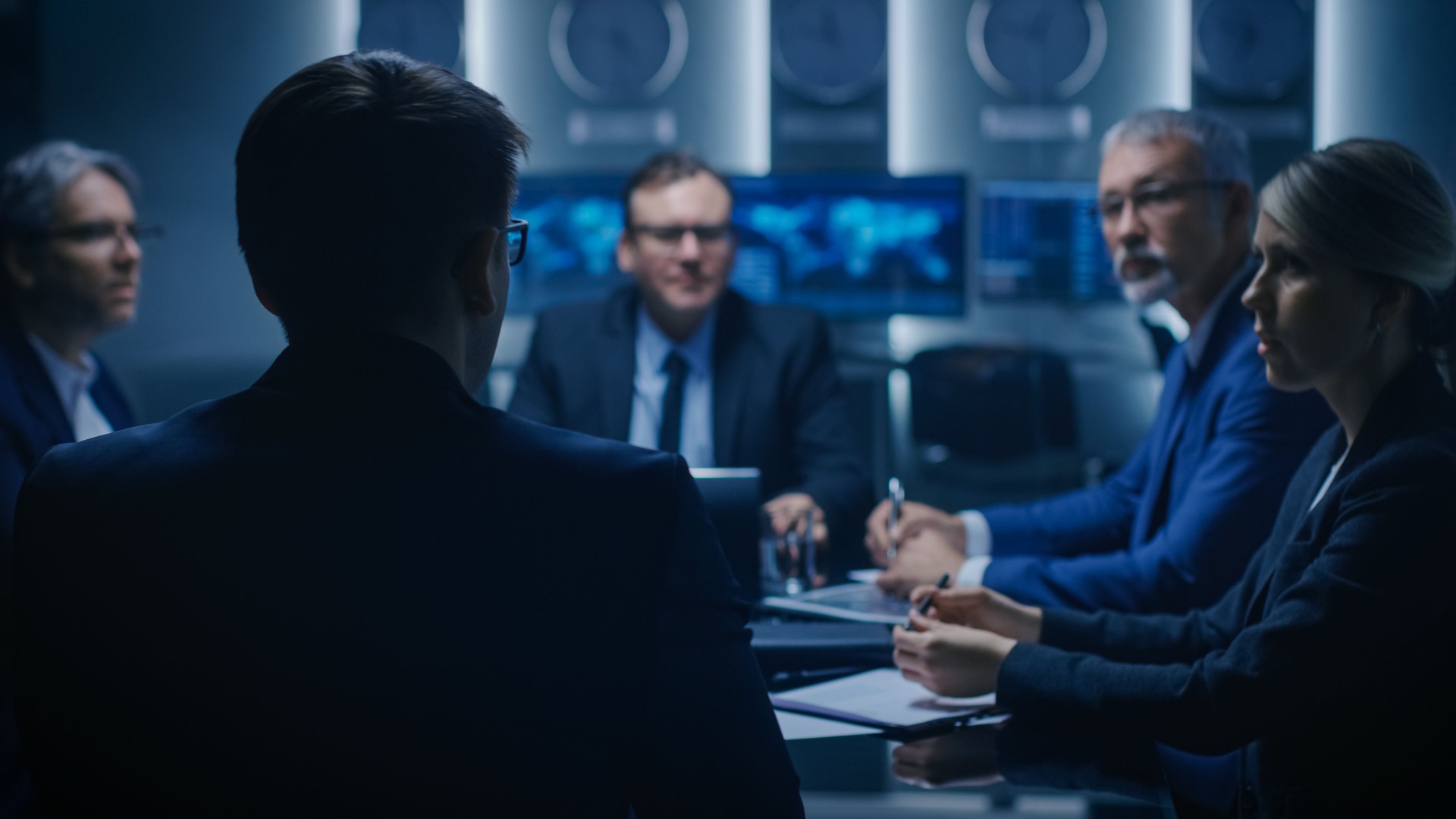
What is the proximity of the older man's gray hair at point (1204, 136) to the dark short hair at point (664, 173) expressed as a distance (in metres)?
1.08

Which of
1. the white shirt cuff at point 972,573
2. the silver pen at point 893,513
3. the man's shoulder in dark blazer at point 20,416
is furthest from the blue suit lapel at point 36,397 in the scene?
the white shirt cuff at point 972,573

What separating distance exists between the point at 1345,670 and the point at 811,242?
3.90 metres

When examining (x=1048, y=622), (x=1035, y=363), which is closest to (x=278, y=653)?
(x=1048, y=622)

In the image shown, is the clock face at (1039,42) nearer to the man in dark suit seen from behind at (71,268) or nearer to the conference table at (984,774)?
the man in dark suit seen from behind at (71,268)

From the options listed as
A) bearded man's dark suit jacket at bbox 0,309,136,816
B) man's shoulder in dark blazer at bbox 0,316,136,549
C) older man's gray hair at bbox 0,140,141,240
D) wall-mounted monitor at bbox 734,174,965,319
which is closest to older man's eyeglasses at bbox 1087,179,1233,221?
bearded man's dark suit jacket at bbox 0,309,136,816

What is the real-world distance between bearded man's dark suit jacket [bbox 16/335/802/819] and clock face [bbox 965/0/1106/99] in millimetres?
4767

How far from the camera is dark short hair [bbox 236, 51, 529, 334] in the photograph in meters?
0.90

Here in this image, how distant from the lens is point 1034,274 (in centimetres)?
516

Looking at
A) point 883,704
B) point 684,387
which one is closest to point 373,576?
point 883,704

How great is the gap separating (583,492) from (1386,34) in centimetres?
515

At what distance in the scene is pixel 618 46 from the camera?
5.23m

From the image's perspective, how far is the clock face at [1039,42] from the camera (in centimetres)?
522

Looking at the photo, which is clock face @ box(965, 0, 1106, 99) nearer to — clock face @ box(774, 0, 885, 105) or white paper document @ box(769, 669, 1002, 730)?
clock face @ box(774, 0, 885, 105)

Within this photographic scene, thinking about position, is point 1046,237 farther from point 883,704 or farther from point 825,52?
point 883,704
